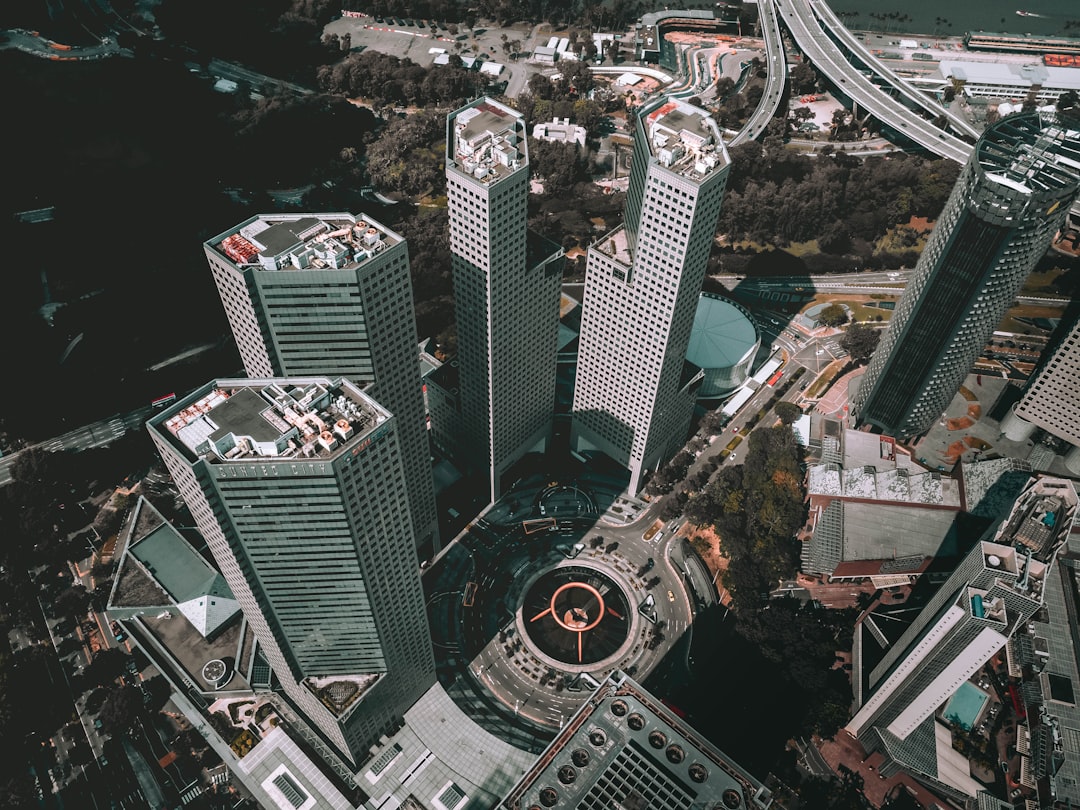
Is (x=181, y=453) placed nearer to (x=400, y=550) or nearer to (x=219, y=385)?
(x=219, y=385)

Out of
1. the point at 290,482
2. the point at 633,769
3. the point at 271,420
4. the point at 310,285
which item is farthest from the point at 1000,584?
the point at 310,285

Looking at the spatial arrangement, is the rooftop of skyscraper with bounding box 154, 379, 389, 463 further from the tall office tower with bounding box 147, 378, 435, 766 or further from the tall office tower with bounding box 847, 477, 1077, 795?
the tall office tower with bounding box 847, 477, 1077, 795

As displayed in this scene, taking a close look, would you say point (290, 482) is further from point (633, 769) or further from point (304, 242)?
point (633, 769)

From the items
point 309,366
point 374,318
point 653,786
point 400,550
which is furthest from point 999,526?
point 309,366

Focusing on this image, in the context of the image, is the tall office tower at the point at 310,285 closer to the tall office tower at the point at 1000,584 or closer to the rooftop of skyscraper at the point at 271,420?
the rooftop of skyscraper at the point at 271,420

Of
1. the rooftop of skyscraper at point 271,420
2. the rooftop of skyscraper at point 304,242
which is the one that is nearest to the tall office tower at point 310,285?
the rooftop of skyscraper at point 304,242
